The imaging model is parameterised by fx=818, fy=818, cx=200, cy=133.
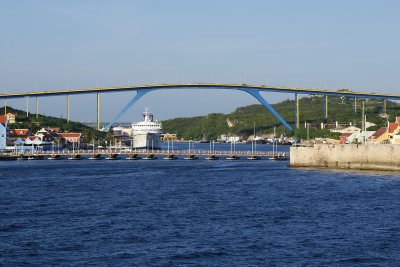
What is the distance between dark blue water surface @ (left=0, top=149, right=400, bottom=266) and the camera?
24.0 metres

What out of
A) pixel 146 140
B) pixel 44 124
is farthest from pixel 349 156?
pixel 44 124

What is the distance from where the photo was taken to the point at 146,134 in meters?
122

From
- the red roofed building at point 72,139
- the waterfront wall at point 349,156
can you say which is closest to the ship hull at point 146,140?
the red roofed building at point 72,139

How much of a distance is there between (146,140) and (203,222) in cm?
9061

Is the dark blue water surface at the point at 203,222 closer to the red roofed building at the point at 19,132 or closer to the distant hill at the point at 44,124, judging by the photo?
the red roofed building at the point at 19,132

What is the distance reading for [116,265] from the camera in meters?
22.7

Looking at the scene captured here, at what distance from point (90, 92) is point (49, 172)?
69178mm

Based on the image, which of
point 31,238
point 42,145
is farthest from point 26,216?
point 42,145

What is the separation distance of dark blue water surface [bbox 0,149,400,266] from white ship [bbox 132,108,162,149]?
69.5 m

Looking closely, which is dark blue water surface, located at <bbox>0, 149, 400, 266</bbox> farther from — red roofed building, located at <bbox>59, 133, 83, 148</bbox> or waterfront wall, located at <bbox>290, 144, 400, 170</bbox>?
red roofed building, located at <bbox>59, 133, 83, 148</bbox>

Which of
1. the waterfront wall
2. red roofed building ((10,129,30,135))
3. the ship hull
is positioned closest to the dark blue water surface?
the waterfront wall

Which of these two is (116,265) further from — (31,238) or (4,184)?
(4,184)

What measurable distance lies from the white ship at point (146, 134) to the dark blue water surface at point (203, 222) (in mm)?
69456

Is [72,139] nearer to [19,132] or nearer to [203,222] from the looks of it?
[19,132]
